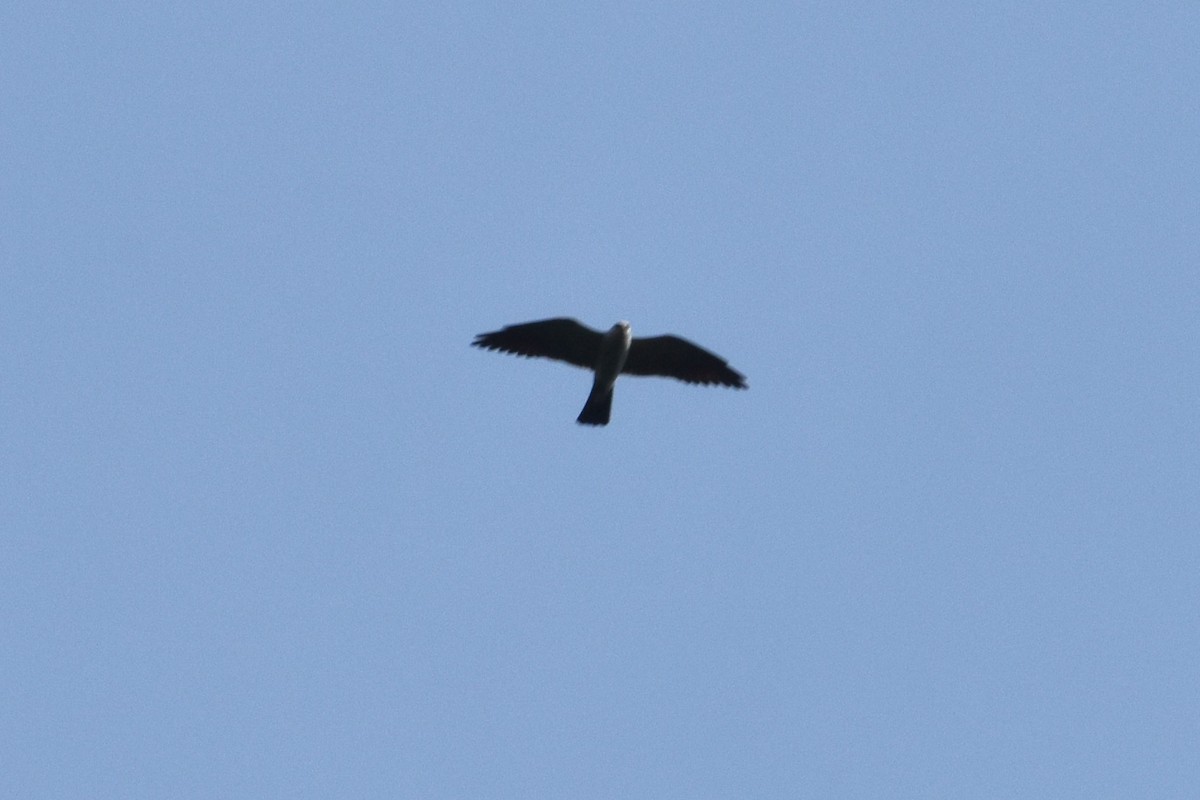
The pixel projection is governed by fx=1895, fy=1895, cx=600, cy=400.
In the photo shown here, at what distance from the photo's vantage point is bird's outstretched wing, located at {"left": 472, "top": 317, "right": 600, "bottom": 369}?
77.9ft

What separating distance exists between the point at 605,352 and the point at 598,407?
2.36ft

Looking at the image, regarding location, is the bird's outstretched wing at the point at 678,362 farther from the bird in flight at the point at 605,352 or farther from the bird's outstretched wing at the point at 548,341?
the bird's outstretched wing at the point at 548,341

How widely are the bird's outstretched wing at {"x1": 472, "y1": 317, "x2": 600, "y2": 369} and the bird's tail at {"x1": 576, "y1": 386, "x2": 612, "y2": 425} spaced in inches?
17.9

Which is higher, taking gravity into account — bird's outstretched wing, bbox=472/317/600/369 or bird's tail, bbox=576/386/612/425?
bird's outstretched wing, bbox=472/317/600/369

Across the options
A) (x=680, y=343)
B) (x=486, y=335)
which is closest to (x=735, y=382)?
(x=680, y=343)

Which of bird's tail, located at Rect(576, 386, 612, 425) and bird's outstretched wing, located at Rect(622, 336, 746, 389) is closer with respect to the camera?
bird's tail, located at Rect(576, 386, 612, 425)

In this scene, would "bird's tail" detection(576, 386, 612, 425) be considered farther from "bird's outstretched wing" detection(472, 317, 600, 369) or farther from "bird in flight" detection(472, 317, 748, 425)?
"bird's outstretched wing" detection(472, 317, 600, 369)

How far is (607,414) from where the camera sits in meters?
23.8

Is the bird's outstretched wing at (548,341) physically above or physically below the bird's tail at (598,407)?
above

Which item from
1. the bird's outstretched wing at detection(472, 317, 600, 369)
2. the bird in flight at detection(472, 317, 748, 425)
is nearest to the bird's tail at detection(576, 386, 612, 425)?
the bird in flight at detection(472, 317, 748, 425)

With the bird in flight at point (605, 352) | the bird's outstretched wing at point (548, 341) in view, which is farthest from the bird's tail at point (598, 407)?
the bird's outstretched wing at point (548, 341)

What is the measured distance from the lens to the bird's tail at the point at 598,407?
23.8m

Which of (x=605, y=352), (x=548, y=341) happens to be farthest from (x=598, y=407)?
(x=548, y=341)

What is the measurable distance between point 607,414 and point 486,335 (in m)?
1.84
